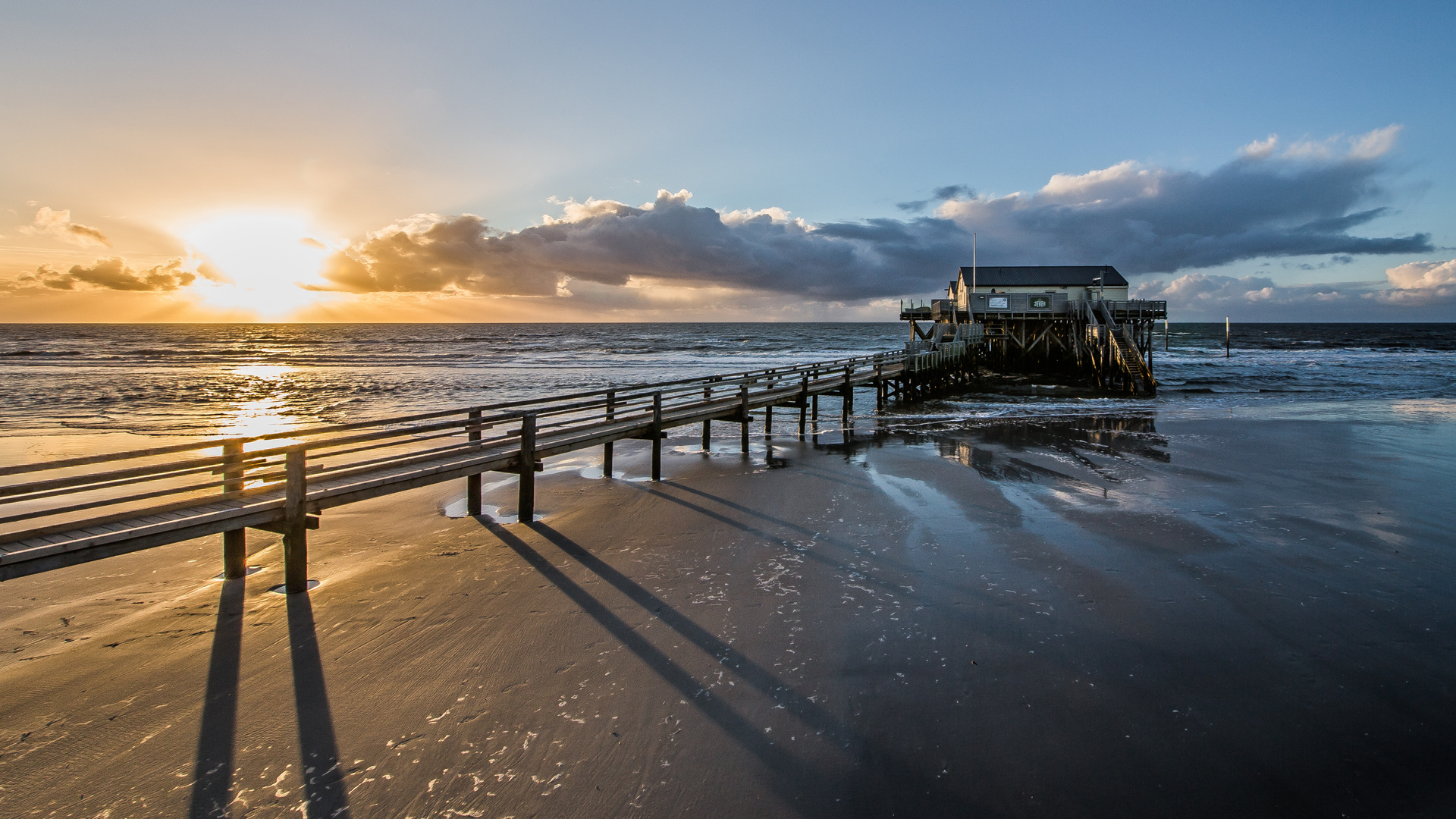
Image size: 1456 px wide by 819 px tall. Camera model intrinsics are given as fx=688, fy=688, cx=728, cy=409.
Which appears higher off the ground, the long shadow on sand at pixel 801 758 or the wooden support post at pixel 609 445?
the wooden support post at pixel 609 445

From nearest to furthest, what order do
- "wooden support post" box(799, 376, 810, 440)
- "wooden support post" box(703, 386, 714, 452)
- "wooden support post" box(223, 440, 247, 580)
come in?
"wooden support post" box(223, 440, 247, 580) < "wooden support post" box(703, 386, 714, 452) < "wooden support post" box(799, 376, 810, 440)

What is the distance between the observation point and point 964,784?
4109 millimetres

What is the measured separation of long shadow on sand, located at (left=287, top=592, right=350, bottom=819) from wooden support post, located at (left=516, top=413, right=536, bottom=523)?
3.59 m

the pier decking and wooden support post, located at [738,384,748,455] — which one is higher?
the pier decking

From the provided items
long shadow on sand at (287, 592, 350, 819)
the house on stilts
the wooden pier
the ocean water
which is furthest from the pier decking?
long shadow on sand at (287, 592, 350, 819)

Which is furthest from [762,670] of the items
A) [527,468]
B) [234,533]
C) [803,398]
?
[803,398]

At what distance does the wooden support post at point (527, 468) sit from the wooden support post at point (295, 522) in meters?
3.07

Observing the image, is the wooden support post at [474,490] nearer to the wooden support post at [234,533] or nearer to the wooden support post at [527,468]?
the wooden support post at [527,468]

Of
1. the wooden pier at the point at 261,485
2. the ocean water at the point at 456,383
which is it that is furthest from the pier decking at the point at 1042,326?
the wooden pier at the point at 261,485

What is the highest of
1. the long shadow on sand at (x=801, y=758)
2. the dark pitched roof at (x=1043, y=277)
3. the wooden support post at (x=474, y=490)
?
the dark pitched roof at (x=1043, y=277)

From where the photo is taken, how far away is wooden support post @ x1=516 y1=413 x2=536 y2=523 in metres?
9.90

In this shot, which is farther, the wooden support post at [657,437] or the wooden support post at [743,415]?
the wooden support post at [743,415]

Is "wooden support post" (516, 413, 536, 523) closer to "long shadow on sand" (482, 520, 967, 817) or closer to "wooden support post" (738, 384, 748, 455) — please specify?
"long shadow on sand" (482, 520, 967, 817)

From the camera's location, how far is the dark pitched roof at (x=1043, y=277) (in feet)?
165
